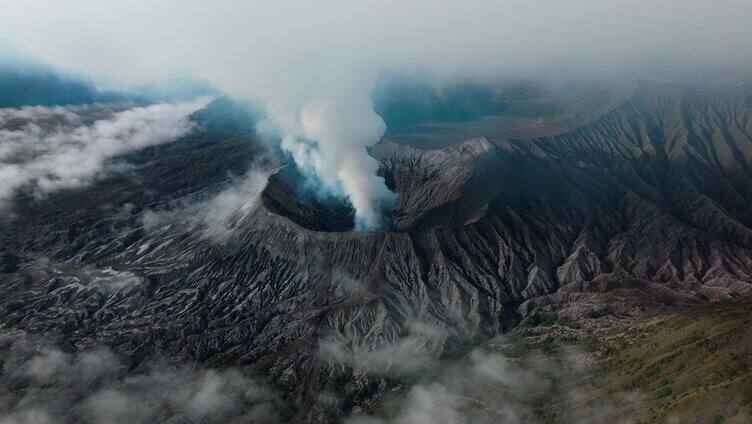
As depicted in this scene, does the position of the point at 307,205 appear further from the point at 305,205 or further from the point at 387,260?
the point at 387,260

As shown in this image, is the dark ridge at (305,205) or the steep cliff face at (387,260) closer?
the steep cliff face at (387,260)

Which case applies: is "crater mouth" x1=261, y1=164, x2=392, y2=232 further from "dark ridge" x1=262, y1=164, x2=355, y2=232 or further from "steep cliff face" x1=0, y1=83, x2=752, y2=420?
"steep cliff face" x1=0, y1=83, x2=752, y2=420

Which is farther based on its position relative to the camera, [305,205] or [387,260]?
[305,205]

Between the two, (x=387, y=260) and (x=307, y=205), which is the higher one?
(x=307, y=205)

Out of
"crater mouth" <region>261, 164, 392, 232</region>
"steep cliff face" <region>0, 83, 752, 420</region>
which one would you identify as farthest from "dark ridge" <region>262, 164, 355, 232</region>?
"steep cliff face" <region>0, 83, 752, 420</region>

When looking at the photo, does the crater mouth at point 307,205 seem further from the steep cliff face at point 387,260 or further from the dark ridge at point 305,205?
the steep cliff face at point 387,260

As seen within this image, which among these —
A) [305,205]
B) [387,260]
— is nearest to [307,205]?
[305,205]

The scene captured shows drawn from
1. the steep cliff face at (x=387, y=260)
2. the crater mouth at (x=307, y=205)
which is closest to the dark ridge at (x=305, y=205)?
the crater mouth at (x=307, y=205)

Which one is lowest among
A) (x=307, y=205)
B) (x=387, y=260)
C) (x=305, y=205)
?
(x=387, y=260)

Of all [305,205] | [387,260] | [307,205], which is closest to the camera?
[387,260]
